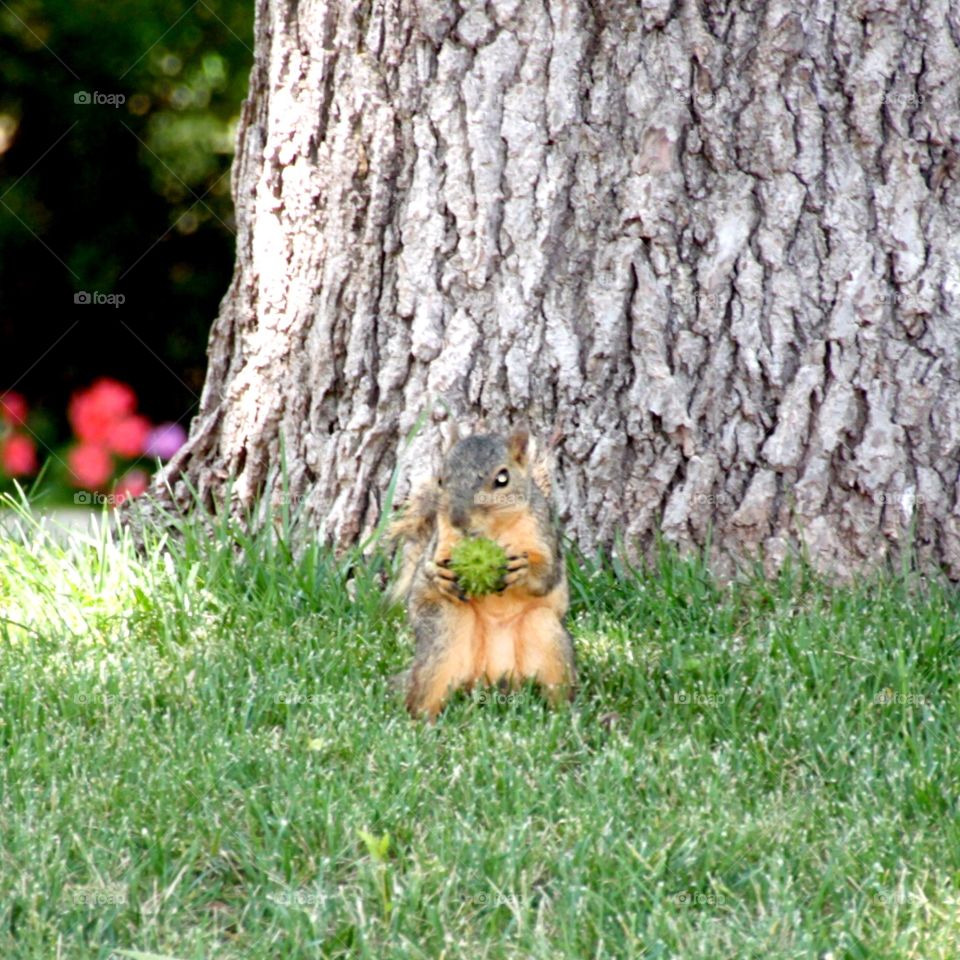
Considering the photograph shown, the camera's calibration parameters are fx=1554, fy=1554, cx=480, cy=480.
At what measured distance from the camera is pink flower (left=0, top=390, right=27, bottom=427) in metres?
6.67

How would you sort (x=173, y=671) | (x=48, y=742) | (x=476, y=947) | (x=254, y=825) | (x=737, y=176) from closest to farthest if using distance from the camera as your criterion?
1. (x=476, y=947)
2. (x=254, y=825)
3. (x=48, y=742)
4. (x=173, y=671)
5. (x=737, y=176)

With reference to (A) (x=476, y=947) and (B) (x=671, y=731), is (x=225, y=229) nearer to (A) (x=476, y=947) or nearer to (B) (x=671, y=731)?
(B) (x=671, y=731)

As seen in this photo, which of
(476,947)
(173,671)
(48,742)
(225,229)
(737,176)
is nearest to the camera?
(476,947)

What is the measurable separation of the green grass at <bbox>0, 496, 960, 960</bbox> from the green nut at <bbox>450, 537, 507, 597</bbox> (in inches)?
12.9

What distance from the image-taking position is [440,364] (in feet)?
14.9

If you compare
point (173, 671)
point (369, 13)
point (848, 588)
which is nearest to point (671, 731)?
point (848, 588)

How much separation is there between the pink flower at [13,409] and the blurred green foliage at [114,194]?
0.35ft

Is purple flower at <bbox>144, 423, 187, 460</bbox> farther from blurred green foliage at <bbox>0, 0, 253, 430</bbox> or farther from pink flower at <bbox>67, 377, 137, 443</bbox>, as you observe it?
pink flower at <bbox>67, 377, 137, 443</bbox>

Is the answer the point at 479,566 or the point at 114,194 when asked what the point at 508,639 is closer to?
the point at 479,566

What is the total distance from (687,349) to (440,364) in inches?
28.2

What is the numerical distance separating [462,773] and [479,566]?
486 mm

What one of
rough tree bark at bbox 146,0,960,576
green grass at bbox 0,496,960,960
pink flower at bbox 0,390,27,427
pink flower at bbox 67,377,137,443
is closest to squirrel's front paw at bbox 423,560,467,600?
green grass at bbox 0,496,960,960

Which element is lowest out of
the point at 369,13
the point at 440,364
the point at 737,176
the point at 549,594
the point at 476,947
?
the point at 476,947

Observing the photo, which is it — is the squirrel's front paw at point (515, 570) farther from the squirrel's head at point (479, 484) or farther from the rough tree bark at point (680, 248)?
the rough tree bark at point (680, 248)
